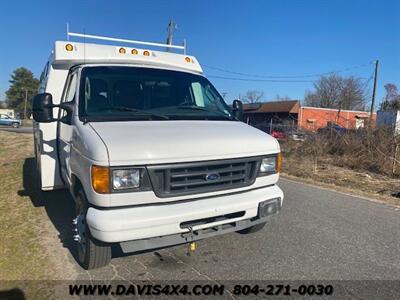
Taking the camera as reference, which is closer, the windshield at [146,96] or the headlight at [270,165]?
the headlight at [270,165]

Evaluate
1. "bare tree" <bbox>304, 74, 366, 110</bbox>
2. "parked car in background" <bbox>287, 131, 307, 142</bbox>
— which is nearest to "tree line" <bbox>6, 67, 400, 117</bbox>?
"bare tree" <bbox>304, 74, 366, 110</bbox>

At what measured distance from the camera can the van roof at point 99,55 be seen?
5250mm

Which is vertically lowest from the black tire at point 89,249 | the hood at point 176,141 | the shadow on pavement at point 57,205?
the shadow on pavement at point 57,205

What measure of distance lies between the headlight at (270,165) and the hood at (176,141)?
0.29 feet

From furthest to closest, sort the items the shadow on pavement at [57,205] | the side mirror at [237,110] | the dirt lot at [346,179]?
the dirt lot at [346,179]
the side mirror at [237,110]
the shadow on pavement at [57,205]

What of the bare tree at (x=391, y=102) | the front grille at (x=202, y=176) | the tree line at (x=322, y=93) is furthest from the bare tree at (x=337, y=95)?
the front grille at (x=202, y=176)

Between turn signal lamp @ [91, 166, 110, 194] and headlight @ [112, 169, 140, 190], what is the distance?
6 centimetres

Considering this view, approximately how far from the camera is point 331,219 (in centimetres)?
623

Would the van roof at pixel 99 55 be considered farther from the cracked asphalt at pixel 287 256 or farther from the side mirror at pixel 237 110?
the cracked asphalt at pixel 287 256

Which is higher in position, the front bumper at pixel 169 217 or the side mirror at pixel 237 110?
the side mirror at pixel 237 110

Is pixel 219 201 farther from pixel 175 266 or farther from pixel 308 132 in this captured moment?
pixel 308 132

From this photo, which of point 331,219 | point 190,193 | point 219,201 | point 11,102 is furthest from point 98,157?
point 11,102

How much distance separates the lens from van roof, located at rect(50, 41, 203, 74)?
5250mm

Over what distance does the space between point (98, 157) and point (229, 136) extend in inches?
55.3
